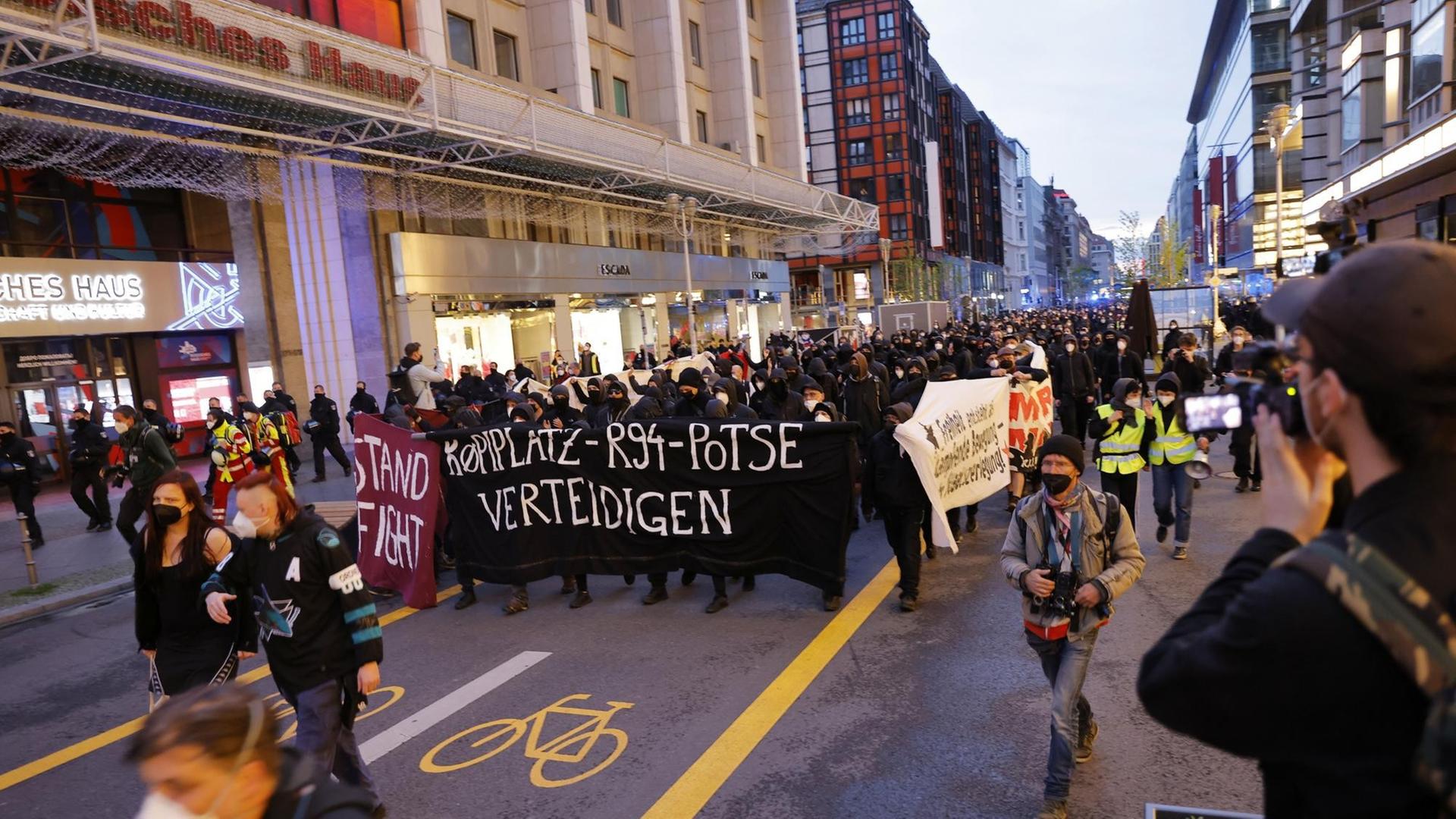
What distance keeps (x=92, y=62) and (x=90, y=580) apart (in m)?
7.23

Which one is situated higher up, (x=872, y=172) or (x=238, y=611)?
(x=872, y=172)

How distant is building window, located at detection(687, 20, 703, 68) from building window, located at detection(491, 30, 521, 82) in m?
12.1

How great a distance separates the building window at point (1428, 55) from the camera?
2244cm

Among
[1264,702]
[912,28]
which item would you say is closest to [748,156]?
[1264,702]

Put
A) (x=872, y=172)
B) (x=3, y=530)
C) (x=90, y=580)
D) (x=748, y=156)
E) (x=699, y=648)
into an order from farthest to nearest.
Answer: (x=872, y=172)
(x=748, y=156)
(x=3, y=530)
(x=90, y=580)
(x=699, y=648)

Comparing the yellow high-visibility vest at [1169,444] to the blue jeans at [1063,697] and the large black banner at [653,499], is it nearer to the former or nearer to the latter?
the large black banner at [653,499]

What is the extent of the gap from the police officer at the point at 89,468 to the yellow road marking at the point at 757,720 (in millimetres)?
12043

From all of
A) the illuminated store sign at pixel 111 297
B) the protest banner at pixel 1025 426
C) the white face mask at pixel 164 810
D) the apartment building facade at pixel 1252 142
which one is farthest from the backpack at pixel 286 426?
the apartment building facade at pixel 1252 142

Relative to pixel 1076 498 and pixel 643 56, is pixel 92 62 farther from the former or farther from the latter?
pixel 643 56

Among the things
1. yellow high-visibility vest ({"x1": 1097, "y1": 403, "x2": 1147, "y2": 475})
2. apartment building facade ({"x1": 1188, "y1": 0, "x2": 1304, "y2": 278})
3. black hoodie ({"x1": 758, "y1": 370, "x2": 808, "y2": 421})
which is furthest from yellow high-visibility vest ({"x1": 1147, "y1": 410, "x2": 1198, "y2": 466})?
apartment building facade ({"x1": 1188, "y1": 0, "x2": 1304, "y2": 278})

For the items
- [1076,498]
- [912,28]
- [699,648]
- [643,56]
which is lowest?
[699,648]

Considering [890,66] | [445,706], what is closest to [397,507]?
[445,706]

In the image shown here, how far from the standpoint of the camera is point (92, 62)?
12.6 meters

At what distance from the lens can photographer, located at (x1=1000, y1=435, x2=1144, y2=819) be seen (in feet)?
14.2
